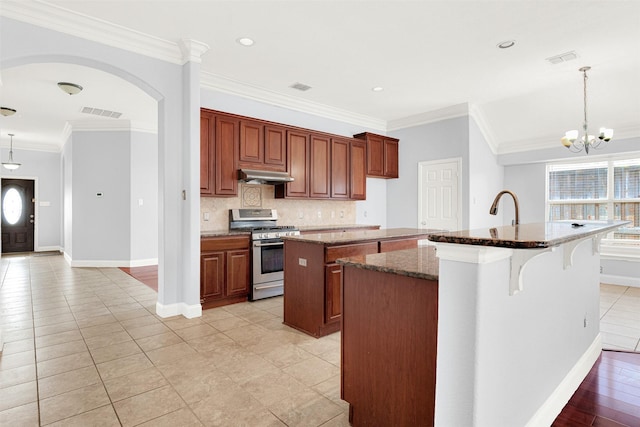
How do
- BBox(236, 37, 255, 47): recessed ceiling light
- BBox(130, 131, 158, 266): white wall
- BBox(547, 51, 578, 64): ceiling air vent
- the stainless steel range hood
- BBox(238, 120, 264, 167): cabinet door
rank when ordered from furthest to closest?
BBox(130, 131, 158, 266): white wall
BBox(238, 120, 264, 167): cabinet door
the stainless steel range hood
BBox(547, 51, 578, 64): ceiling air vent
BBox(236, 37, 255, 47): recessed ceiling light

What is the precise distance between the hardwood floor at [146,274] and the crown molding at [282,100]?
3106mm

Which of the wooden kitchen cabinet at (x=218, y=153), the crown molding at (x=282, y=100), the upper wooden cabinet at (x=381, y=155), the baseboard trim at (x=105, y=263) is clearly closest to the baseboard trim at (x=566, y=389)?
the wooden kitchen cabinet at (x=218, y=153)

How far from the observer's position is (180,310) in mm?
3822

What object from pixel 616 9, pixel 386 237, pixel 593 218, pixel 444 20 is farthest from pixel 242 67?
pixel 593 218

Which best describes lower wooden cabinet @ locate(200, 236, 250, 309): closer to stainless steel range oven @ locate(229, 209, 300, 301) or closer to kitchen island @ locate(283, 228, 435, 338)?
stainless steel range oven @ locate(229, 209, 300, 301)

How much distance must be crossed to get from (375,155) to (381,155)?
0.16 metres

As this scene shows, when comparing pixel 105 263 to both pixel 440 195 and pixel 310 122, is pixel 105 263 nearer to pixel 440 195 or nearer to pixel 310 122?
pixel 310 122

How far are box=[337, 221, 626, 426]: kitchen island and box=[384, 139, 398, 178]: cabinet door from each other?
4.39 metres

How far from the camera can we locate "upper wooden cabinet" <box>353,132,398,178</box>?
6285 mm

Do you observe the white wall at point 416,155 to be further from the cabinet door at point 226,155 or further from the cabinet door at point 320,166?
the cabinet door at point 226,155

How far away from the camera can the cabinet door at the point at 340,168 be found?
5.81 metres

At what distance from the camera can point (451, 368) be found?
129cm

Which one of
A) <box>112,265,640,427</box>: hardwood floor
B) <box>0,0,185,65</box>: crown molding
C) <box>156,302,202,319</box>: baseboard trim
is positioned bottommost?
<box>112,265,640,427</box>: hardwood floor

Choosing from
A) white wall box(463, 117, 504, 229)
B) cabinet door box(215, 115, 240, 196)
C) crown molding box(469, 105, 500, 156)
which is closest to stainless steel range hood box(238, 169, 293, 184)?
cabinet door box(215, 115, 240, 196)
